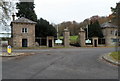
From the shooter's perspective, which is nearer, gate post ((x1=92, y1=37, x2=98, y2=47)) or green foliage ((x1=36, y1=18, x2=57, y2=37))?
gate post ((x1=92, y1=37, x2=98, y2=47))

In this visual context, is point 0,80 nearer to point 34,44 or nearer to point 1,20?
point 1,20

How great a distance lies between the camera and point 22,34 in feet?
135

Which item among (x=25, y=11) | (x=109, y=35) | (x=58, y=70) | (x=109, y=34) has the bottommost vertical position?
(x=58, y=70)

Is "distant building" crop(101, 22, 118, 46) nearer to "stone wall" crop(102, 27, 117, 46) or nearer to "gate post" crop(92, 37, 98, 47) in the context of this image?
"stone wall" crop(102, 27, 117, 46)

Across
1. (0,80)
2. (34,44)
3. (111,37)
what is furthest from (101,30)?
(0,80)

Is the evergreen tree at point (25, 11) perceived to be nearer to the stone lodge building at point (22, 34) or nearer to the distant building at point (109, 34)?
the stone lodge building at point (22, 34)

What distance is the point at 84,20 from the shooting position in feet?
300

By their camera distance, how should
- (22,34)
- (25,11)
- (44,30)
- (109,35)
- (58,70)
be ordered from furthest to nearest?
1. (25,11)
2. (109,35)
3. (44,30)
4. (22,34)
5. (58,70)

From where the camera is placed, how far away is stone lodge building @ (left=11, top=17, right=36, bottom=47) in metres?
40.5

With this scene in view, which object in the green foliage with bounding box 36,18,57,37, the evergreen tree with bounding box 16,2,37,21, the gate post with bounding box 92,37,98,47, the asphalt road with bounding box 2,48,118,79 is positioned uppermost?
the evergreen tree with bounding box 16,2,37,21

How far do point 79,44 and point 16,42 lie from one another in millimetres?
16441

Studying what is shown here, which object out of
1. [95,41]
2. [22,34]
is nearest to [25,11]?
[22,34]

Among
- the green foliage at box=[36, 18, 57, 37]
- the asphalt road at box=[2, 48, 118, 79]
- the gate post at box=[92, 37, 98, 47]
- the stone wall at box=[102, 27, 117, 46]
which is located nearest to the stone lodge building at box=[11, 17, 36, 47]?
the green foliage at box=[36, 18, 57, 37]

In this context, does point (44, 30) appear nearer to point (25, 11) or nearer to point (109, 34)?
point (25, 11)
